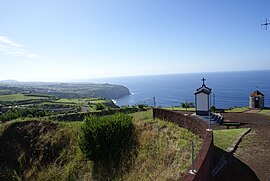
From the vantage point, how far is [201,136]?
9.49 metres

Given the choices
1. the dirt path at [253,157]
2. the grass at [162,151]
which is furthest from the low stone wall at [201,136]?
the dirt path at [253,157]

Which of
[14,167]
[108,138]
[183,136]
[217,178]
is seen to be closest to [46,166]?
[14,167]

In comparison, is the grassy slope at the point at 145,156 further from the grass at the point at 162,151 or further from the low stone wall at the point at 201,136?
the low stone wall at the point at 201,136

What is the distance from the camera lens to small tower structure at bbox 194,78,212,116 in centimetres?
1622

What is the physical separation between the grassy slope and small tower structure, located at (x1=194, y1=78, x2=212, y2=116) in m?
4.75

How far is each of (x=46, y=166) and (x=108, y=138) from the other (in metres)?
4.65

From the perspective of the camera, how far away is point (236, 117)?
656 inches

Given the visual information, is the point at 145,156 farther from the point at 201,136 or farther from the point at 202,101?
the point at 202,101

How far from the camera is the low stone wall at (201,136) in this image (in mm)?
5222

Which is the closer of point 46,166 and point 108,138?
point 108,138

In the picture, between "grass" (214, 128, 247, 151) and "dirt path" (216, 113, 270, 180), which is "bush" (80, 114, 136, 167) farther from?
"dirt path" (216, 113, 270, 180)

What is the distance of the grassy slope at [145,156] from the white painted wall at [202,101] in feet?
15.6

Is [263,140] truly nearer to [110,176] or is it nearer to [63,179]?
[110,176]

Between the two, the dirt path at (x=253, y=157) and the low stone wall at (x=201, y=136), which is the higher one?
the low stone wall at (x=201, y=136)
